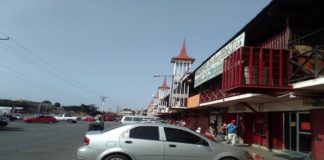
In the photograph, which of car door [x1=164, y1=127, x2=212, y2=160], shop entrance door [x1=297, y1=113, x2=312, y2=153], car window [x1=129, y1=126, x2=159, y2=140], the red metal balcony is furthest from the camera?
shop entrance door [x1=297, y1=113, x2=312, y2=153]

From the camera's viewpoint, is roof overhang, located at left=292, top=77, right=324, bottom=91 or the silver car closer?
the silver car

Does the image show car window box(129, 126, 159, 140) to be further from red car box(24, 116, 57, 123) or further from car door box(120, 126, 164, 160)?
red car box(24, 116, 57, 123)

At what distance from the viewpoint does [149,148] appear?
31.6ft

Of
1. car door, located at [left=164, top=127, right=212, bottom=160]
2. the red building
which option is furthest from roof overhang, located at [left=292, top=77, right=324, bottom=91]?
car door, located at [left=164, top=127, right=212, bottom=160]

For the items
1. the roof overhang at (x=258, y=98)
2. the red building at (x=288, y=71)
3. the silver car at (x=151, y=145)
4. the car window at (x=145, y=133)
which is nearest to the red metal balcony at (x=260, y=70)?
the red building at (x=288, y=71)

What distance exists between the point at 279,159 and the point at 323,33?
5.90 meters

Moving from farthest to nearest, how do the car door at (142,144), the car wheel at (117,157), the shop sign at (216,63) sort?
the shop sign at (216,63) < the car door at (142,144) < the car wheel at (117,157)

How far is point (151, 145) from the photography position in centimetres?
969

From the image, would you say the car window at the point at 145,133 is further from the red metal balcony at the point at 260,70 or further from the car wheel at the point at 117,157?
the red metal balcony at the point at 260,70

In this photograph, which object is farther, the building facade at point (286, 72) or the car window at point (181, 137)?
the building facade at point (286, 72)

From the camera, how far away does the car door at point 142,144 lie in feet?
31.3

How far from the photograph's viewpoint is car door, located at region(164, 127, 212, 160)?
970 centimetres

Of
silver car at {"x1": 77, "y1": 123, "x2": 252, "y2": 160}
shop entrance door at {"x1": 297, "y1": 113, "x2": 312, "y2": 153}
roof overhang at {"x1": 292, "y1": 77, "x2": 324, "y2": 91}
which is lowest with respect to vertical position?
silver car at {"x1": 77, "y1": 123, "x2": 252, "y2": 160}

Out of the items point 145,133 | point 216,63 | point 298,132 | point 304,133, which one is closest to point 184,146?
point 145,133
